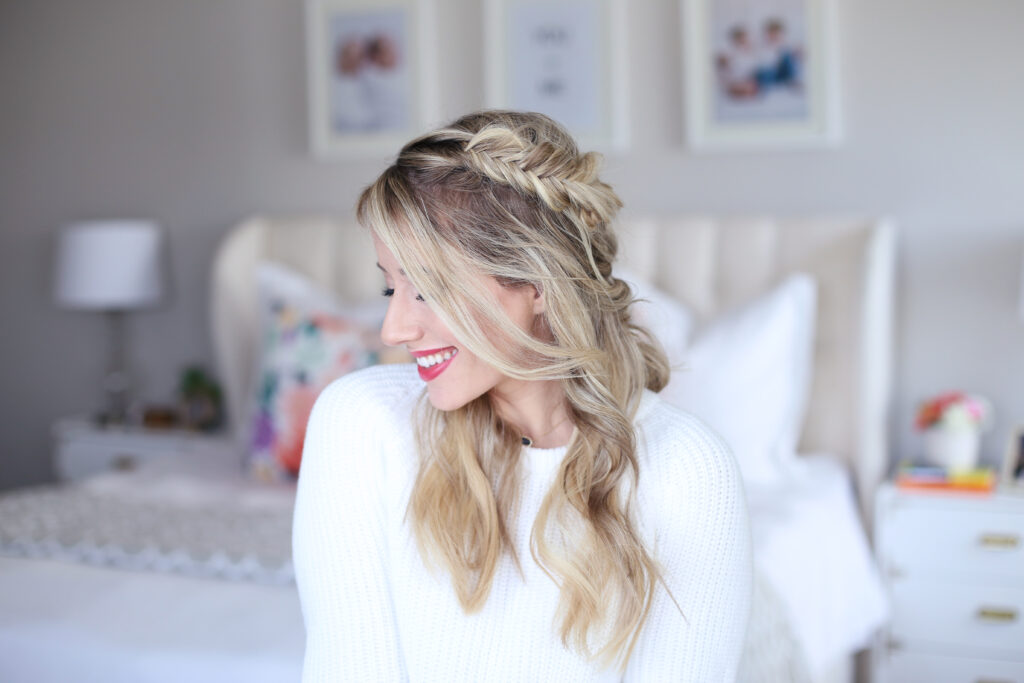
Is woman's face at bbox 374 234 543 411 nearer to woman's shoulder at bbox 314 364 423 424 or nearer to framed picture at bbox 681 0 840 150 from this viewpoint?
woman's shoulder at bbox 314 364 423 424

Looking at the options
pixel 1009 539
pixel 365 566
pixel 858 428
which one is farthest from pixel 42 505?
pixel 1009 539

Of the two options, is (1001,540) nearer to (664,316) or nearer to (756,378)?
(756,378)

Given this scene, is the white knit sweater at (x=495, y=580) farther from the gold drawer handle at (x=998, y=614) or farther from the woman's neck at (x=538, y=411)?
the gold drawer handle at (x=998, y=614)

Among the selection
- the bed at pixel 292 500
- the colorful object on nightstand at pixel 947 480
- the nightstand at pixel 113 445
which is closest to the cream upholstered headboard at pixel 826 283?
the bed at pixel 292 500

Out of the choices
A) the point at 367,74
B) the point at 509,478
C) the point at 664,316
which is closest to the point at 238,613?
the point at 509,478

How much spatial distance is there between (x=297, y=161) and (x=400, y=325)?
229 cm

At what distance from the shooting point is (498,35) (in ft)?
9.58

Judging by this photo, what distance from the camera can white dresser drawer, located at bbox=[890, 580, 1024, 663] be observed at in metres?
2.22

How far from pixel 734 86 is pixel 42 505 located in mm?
2013

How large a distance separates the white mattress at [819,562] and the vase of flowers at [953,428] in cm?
22

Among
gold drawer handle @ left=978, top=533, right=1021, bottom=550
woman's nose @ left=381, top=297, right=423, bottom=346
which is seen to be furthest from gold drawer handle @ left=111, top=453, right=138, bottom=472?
gold drawer handle @ left=978, top=533, right=1021, bottom=550

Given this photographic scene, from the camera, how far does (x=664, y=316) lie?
2463 millimetres

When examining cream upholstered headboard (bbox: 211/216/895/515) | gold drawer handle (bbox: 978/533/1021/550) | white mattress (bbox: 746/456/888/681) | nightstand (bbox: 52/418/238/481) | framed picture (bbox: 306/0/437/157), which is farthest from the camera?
nightstand (bbox: 52/418/238/481)

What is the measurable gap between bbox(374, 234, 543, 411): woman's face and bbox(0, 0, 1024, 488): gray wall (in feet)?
5.69
